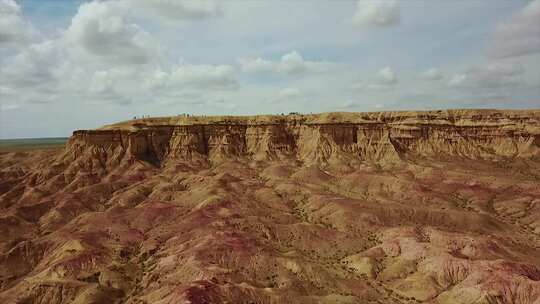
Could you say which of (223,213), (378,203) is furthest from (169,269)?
(378,203)

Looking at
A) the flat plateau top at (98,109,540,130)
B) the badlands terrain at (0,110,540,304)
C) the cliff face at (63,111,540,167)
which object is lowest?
the badlands terrain at (0,110,540,304)

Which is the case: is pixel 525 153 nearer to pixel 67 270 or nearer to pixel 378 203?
pixel 378 203

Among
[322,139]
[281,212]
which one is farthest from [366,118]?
[281,212]

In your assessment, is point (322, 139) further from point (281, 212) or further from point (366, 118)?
point (281, 212)

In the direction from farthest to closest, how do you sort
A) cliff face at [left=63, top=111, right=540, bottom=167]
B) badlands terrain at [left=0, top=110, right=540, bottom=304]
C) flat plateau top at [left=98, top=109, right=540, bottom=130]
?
flat plateau top at [left=98, top=109, right=540, bottom=130] → cliff face at [left=63, top=111, right=540, bottom=167] → badlands terrain at [left=0, top=110, right=540, bottom=304]

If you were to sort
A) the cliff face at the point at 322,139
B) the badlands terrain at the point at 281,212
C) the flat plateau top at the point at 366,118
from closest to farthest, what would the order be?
the badlands terrain at the point at 281,212 < the cliff face at the point at 322,139 < the flat plateau top at the point at 366,118
